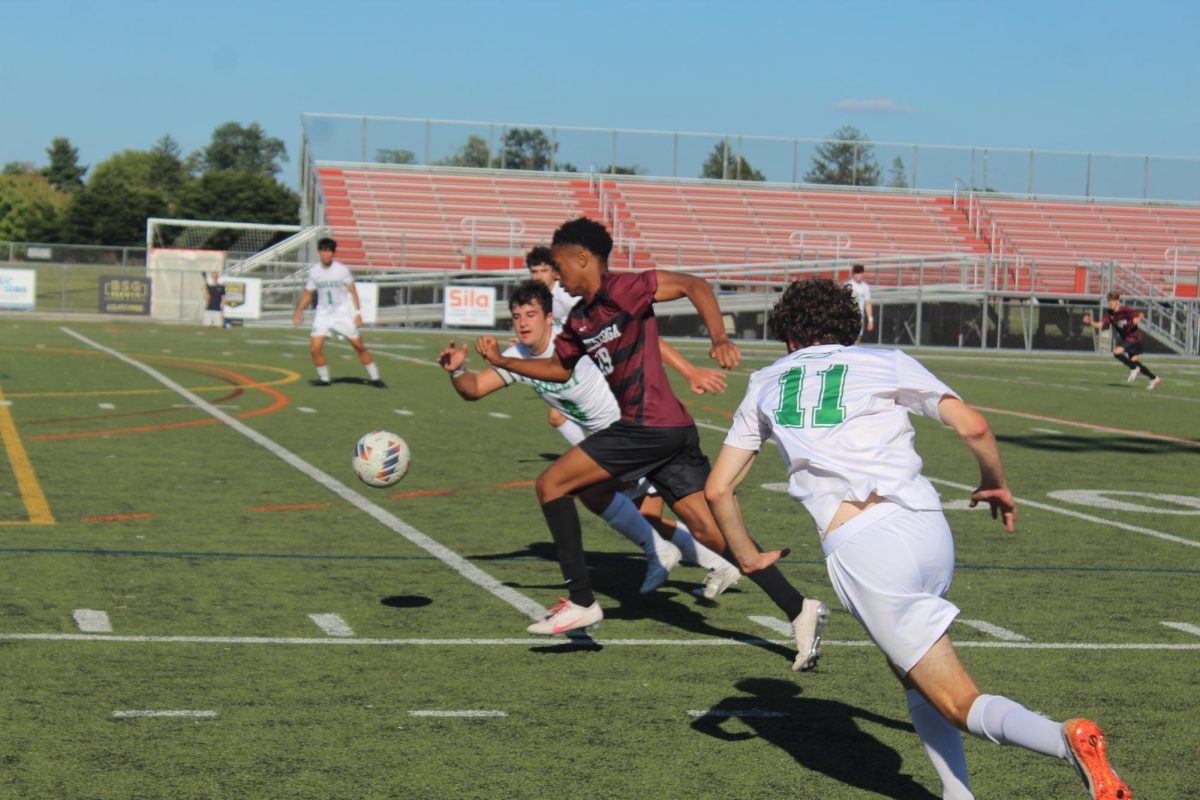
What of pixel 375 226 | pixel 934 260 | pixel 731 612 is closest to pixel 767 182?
pixel 934 260

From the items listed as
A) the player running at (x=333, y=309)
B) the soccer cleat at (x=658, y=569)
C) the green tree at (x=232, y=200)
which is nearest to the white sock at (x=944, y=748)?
the soccer cleat at (x=658, y=569)

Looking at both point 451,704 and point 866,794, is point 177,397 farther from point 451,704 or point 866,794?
point 866,794

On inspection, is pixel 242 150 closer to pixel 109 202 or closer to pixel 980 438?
pixel 109 202

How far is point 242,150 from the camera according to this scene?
188 m

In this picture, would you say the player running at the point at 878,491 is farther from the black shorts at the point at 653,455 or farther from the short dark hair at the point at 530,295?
the short dark hair at the point at 530,295

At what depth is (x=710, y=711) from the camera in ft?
19.6

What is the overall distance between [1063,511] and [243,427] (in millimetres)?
8486

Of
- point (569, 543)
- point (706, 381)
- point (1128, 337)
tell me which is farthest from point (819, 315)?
point (1128, 337)

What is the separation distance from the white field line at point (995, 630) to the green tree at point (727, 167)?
4855 cm

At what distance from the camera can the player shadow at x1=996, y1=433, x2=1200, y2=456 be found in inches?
645

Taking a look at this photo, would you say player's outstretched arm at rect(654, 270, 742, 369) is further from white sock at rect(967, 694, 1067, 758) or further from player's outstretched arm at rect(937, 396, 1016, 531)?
white sock at rect(967, 694, 1067, 758)

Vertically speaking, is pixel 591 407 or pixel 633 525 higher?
pixel 591 407

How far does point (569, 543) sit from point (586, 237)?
1411 millimetres

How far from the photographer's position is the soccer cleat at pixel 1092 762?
3.96m
